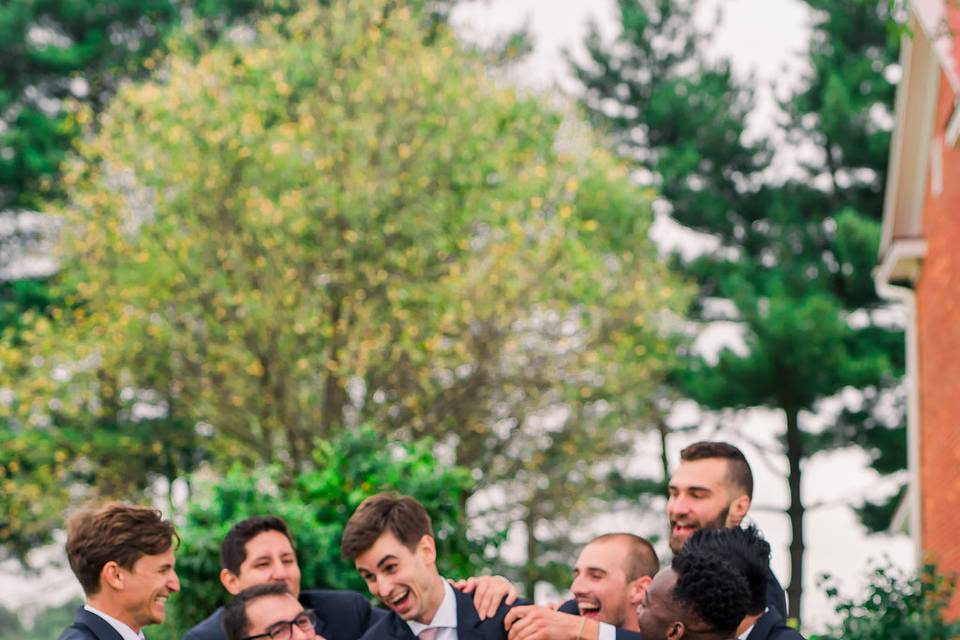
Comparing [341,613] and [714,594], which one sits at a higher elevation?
A: [341,613]

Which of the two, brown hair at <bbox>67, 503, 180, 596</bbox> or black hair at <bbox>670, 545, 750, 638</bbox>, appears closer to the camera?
black hair at <bbox>670, 545, 750, 638</bbox>

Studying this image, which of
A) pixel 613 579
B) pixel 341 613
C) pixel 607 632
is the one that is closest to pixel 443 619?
pixel 613 579

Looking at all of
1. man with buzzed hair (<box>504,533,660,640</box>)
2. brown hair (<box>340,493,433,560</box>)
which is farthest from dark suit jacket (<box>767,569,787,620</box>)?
brown hair (<box>340,493,433,560</box>)

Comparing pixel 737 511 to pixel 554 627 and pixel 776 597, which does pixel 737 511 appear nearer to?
pixel 776 597

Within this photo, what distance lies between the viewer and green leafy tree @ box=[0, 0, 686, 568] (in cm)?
2169

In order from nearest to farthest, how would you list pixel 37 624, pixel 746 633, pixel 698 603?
pixel 698 603, pixel 746 633, pixel 37 624

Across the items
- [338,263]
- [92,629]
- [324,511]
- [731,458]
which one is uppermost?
[338,263]

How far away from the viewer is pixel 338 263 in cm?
2180

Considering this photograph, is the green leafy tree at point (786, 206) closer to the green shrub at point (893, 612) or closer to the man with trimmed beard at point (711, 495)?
the green shrub at point (893, 612)

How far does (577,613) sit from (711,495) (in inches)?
29.4

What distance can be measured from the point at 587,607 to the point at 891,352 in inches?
997

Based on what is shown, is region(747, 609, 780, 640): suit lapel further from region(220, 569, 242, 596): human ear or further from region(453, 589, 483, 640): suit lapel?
region(220, 569, 242, 596): human ear

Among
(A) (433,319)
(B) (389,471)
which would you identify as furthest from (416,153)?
(B) (389,471)

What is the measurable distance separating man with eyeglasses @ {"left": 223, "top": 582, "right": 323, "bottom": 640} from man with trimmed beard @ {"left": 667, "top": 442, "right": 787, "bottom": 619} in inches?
58.0
